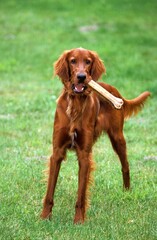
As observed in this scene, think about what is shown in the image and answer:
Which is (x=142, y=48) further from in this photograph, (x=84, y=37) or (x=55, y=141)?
(x=55, y=141)

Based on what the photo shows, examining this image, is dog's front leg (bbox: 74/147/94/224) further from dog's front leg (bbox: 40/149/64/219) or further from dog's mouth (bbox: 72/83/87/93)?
dog's mouth (bbox: 72/83/87/93)

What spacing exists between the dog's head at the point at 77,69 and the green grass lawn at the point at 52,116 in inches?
50.0

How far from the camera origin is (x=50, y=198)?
6.36 m

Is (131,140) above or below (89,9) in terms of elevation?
above

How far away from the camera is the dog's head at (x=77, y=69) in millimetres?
6055

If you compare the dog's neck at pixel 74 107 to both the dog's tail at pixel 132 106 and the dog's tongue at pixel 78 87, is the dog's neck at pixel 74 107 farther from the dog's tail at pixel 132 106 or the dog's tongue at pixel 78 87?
the dog's tail at pixel 132 106

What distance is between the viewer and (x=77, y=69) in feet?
20.0

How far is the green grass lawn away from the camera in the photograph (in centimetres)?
621

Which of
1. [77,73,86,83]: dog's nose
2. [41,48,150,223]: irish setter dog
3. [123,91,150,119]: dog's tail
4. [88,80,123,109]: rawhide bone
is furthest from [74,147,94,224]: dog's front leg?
[123,91,150,119]: dog's tail

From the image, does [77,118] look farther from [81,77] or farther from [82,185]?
[82,185]

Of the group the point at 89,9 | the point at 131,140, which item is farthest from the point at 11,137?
the point at 89,9

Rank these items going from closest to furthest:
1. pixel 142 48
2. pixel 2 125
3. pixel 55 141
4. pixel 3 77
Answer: pixel 55 141
pixel 2 125
pixel 3 77
pixel 142 48

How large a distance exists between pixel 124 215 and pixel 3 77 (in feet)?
31.8

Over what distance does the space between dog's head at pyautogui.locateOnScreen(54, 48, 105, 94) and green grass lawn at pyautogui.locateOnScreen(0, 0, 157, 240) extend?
127 cm
